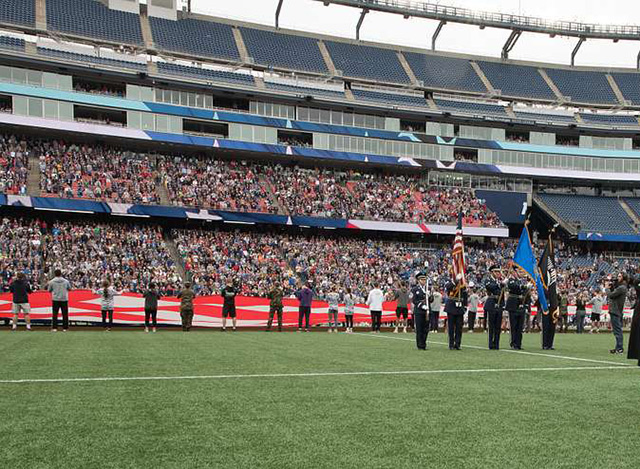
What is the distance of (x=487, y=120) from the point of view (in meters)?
57.6

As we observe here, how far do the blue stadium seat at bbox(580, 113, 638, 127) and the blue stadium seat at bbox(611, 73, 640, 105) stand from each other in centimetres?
263

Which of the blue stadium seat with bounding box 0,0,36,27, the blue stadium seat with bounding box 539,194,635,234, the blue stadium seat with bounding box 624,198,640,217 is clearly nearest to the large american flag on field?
the blue stadium seat with bounding box 0,0,36,27

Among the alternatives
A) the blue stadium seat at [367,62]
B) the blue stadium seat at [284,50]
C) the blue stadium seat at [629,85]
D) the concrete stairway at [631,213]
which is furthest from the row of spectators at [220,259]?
the blue stadium seat at [629,85]

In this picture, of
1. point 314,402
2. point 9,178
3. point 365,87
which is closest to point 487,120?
point 365,87

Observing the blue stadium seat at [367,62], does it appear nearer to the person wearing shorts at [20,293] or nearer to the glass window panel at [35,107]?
the glass window panel at [35,107]

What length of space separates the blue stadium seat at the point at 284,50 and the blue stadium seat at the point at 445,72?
9.78 meters

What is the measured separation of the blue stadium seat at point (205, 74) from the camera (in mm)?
48594

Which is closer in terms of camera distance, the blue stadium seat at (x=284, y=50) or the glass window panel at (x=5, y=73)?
the glass window panel at (x=5, y=73)

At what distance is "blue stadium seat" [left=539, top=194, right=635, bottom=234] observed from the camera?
184ft

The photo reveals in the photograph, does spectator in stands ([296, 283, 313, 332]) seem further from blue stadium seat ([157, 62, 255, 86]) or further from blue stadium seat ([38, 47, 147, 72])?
blue stadium seat ([157, 62, 255, 86])

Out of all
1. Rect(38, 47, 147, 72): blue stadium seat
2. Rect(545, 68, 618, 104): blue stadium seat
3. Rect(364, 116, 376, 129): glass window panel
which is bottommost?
Rect(364, 116, 376, 129): glass window panel

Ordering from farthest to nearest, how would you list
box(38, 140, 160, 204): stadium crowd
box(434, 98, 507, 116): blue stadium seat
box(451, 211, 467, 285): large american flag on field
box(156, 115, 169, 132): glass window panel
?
box(434, 98, 507, 116): blue stadium seat, box(156, 115, 169, 132): glass window panel, box(38, 140, 160, 204): stadium crowd, box(451, 211, 467, 285): large american flag on field

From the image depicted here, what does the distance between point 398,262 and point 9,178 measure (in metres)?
24.7

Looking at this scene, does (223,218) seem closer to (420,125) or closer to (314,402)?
(420,125)
